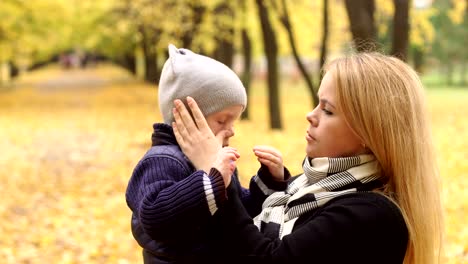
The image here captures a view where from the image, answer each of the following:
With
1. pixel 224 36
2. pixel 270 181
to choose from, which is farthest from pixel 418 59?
pixel 270 181

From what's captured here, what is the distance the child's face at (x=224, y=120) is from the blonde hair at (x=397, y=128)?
362 mm

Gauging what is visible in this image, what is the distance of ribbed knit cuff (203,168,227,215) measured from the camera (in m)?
1.89

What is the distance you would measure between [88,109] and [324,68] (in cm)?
2221

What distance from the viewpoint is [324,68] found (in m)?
2.23

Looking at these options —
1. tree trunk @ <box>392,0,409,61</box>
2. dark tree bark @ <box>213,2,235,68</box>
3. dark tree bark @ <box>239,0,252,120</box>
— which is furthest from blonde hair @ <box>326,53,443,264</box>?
dark tree bark @ <box>213,2,235,68</box>

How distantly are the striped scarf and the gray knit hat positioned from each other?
346 millimetres

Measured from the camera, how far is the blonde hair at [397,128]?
6.36ft

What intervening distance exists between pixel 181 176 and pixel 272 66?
13.2m

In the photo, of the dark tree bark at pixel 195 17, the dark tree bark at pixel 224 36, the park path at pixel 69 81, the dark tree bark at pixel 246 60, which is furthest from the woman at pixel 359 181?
the park path at pixel 69 81

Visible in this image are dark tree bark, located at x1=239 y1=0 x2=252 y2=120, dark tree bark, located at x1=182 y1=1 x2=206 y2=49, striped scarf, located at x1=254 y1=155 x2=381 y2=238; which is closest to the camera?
striped scarf, located at x1=254 y1=155 x2=381 y2=238

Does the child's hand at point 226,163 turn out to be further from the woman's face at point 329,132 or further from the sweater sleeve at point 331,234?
the woman's face at point 329,132

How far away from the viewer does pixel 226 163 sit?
1948mm

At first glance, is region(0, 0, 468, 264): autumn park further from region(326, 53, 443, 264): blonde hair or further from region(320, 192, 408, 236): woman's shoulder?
region(320, 192, 408, 236): woman's shoulder

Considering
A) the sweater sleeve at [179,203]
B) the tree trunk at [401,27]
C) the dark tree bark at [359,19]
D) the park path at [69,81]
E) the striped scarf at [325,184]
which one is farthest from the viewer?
the park path at [69,81]
